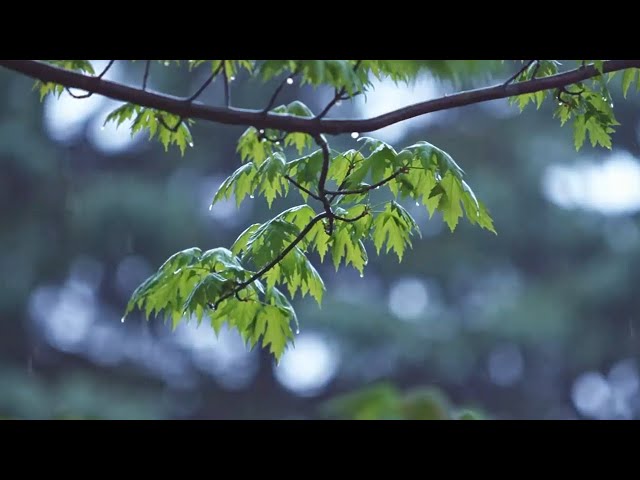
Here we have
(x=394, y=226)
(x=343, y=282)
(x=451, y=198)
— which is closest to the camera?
(x=451, y=198)

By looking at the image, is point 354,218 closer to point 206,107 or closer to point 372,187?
point 372,187

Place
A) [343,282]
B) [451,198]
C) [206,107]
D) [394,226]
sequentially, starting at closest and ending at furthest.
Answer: [206,107], [451,198], [394,226], [343,282]

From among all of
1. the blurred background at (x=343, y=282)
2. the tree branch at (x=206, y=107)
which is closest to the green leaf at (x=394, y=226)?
the tree branch at (x=206, y=107)

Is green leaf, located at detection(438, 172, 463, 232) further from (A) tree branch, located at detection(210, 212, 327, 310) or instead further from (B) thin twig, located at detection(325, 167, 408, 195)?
(A) tree branch, located at detection(210, 212, 327, 310)

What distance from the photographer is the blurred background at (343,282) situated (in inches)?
235

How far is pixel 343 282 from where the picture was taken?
6.22 m

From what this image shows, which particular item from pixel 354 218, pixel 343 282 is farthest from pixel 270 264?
pixel 343 282

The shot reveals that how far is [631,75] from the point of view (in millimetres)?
1396

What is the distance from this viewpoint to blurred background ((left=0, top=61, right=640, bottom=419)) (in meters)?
5.96

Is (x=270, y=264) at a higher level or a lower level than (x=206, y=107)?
lower

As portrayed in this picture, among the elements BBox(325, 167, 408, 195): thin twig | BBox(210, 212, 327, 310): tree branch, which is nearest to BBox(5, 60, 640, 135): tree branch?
BBox(325, 167, 408, 195): thin twig

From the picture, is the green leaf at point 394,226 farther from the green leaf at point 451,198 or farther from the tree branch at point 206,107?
the tree branch at point 206,107

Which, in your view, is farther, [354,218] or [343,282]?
[343,282]
